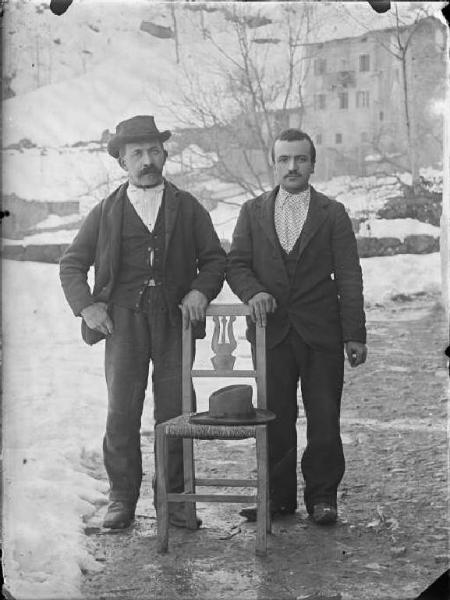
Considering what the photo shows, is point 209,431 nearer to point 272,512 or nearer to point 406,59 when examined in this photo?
point 272,512

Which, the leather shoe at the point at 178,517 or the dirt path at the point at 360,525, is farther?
the leather shoe at the point at 178,517

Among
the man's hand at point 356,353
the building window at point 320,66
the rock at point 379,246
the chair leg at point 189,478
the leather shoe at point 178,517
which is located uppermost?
the building window at point 320,66

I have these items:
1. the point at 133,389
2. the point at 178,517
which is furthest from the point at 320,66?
the point at 178,517

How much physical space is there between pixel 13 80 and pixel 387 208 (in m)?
1.85

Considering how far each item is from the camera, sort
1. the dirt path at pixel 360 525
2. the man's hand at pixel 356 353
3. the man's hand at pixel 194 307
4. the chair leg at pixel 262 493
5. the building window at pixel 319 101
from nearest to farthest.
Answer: the dirt path at pixel 360 525, the chair leg at pixel 262 493, the man's hand at pixel 194 307, the man's hand at pixel 356 353, the building window at pixel 319 101

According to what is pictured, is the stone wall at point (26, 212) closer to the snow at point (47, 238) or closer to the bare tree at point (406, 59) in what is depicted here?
the snow at point (47, 238)

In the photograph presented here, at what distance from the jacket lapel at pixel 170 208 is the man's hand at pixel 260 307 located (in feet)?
1.51

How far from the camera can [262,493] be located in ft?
10.4

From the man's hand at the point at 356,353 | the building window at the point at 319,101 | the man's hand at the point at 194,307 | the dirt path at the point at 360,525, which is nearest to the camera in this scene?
the dirt path at the point at 360,525

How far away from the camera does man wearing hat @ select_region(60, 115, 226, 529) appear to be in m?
3.40

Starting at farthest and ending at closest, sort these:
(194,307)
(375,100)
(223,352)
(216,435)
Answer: (375,100) < (223,352) < (194,307) < (216,435)

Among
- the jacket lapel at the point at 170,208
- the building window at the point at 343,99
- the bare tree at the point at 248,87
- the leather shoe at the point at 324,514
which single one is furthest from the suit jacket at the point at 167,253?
the leather shoe at the point at 324,514

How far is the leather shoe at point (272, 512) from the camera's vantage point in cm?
346

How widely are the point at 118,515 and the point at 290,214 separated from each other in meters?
1.58
